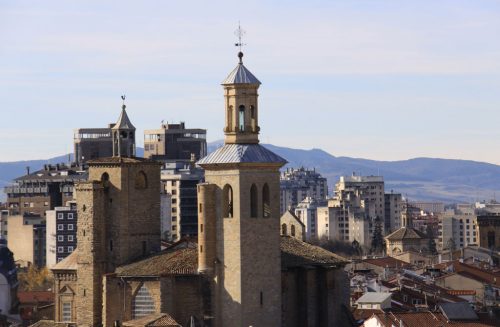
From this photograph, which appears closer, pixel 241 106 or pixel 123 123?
pixel 241 106

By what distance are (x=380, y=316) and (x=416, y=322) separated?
1.57 meters

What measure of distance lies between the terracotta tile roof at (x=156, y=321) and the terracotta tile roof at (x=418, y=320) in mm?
17681

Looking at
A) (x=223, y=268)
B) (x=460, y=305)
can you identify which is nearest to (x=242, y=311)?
(x=223, y=268)

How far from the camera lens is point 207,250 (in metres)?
64.2

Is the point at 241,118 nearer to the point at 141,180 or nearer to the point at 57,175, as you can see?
the point at 141,180

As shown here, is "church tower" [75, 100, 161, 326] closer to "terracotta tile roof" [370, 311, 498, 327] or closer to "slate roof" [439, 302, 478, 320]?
"terracotta tile roof" [370, 311, 498, 327]

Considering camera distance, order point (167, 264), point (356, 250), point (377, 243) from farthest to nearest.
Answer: point (377, 243)
point (356, 250)
point (167, 264)

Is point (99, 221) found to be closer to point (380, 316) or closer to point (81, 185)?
point (81, 185)

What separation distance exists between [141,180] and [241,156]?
526cm

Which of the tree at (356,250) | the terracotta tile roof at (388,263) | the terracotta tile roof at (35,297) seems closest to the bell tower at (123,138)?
the terracotta tile roof at (35,297)

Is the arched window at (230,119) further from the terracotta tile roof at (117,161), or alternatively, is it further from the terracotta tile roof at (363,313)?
the terracotta tile roof at (363,313)

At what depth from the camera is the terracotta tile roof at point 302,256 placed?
67812 mm

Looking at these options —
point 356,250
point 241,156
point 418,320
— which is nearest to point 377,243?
point 356,250

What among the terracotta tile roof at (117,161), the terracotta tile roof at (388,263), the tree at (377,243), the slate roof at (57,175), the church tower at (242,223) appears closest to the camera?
the church tower at (242,223)
